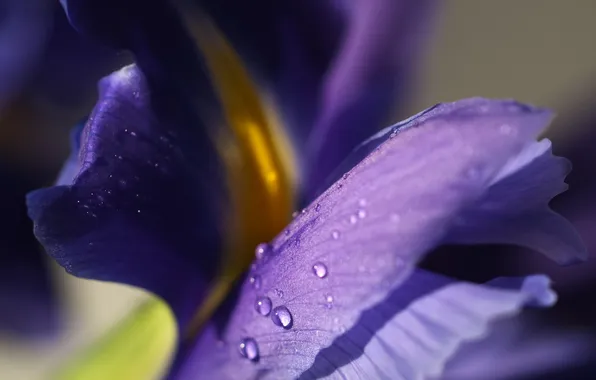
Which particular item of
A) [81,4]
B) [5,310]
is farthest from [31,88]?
[81,4]

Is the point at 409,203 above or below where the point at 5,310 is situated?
above

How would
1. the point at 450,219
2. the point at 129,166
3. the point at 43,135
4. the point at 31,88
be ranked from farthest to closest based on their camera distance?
the point at 43,135 < the point at 31,88 < the point at 129,166 < the point at 450,219

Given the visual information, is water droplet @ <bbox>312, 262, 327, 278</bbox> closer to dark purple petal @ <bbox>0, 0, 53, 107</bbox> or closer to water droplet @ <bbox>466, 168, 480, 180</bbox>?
water droplet @ <bbox>466, 168, 480, 180</bbox>

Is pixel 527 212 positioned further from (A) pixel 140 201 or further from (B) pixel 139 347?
(B) pixel 139 347

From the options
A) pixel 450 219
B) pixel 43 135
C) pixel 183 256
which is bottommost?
pixel 43 135

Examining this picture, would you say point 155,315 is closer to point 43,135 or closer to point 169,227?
point 169,227

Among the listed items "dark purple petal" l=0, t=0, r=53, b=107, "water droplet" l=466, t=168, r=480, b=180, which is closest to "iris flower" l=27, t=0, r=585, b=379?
"water droplet" l=466, t=168, r=480, b=180

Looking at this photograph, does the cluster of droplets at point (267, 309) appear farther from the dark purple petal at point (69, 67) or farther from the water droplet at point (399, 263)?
the dark purple petal at point (69, 67)
